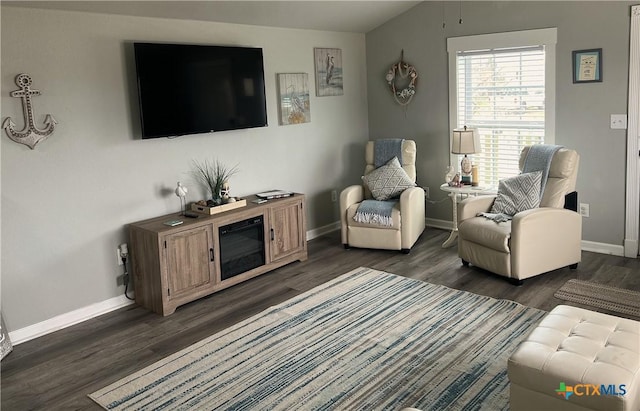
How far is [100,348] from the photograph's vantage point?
3.64m

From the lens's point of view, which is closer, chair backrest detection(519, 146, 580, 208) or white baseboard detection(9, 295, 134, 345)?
white baseboard detection(9, 295, 134, 345)

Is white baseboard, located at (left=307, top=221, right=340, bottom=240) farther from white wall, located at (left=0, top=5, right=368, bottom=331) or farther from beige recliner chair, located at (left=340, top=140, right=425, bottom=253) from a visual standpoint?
white wall, located at (left=0, top=5, right=368, bottom=331)

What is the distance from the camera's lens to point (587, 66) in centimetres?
481

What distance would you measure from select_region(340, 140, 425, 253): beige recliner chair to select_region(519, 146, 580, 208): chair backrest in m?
1.15

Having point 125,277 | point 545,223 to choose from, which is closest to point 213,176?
point 125,277

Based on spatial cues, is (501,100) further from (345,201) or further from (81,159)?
(81,159)

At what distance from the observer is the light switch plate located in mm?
4691

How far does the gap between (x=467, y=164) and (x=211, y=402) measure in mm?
3491

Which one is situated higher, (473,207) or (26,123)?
A: (26,123)

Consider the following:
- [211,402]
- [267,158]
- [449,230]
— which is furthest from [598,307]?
[267,158]

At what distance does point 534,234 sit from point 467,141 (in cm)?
130

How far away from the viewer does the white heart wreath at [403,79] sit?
5965 mm

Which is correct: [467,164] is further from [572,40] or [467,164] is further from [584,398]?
[584,398]

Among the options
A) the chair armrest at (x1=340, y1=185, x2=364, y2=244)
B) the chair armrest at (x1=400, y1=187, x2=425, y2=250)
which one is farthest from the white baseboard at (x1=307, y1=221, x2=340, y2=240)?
the chair armrest at (x1=400, y1=187, x2=425, y2=250)
